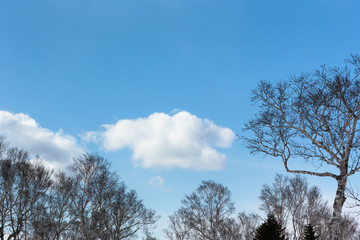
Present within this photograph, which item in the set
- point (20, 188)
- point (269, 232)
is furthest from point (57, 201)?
point (269, 232)

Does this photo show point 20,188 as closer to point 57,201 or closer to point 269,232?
point 57,201

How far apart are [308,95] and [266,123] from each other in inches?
92.5

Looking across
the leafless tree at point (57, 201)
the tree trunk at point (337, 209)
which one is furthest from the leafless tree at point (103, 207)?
the tree trunk at point (337, 209)

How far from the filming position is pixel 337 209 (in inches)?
518

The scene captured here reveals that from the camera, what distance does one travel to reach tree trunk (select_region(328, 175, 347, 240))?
12938 mm

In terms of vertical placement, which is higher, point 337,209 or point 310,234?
point 310,234

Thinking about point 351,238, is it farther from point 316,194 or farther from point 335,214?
point 335,214

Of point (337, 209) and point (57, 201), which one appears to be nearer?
point (337, 209)

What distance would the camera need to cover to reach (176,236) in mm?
48281

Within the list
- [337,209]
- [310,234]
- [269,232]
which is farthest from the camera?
[310,234]

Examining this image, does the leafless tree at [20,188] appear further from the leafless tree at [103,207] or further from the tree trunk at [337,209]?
the tree trunk at [337,209]

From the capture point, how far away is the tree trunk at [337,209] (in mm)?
12938

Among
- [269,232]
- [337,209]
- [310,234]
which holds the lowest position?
[337,209]

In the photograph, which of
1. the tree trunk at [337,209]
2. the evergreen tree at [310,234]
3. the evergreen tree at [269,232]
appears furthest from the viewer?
the evergreen tree at [310,234]
